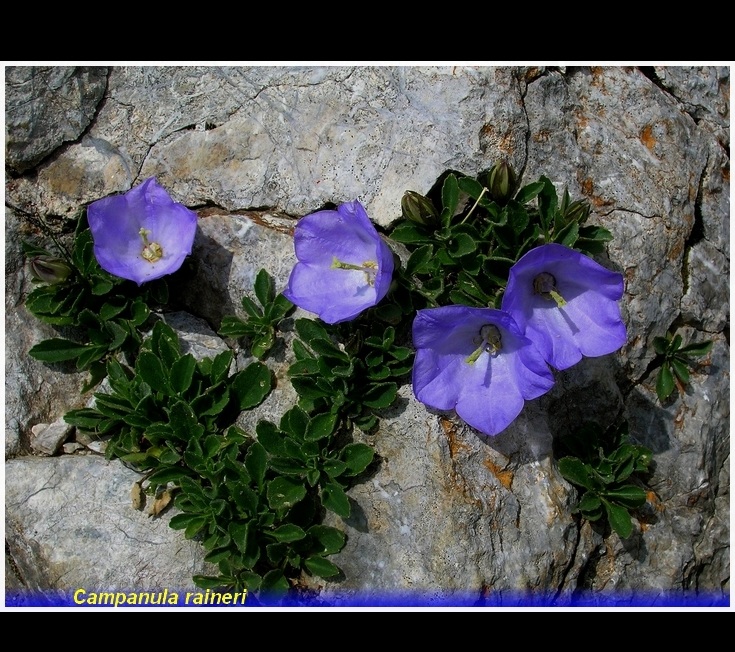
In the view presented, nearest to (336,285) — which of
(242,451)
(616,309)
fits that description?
(242,451)

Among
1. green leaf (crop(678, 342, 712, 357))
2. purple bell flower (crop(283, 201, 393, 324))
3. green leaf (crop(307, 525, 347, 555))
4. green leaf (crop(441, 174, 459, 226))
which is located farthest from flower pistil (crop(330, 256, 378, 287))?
green leaf (crop(678, 342, 712, 357))

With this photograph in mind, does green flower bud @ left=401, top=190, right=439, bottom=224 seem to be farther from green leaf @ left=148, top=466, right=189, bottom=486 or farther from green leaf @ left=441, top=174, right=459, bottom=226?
green leaf @ left=148, top=466, right=189, bottom=486

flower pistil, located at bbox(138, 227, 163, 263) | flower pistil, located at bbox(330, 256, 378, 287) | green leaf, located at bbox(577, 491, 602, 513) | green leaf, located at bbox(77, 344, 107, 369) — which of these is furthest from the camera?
flower pistil, located at bbox(138, 227, 163, 263)

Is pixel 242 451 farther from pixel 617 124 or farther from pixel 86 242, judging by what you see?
pixel 617 124

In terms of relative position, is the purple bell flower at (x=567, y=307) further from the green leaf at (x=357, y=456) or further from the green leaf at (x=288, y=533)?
the green leaf at (x=288, y=533)

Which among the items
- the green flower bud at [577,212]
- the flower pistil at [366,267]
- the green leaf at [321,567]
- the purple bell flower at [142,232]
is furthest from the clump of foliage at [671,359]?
the purple bell flower at [142,232]

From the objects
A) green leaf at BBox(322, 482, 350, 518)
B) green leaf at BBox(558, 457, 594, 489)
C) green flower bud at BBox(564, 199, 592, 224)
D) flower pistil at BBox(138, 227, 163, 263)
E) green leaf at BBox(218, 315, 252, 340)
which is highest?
green flower bud at BBox(564, 199, 592, 224)

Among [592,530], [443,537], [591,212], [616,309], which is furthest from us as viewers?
[591,212]
